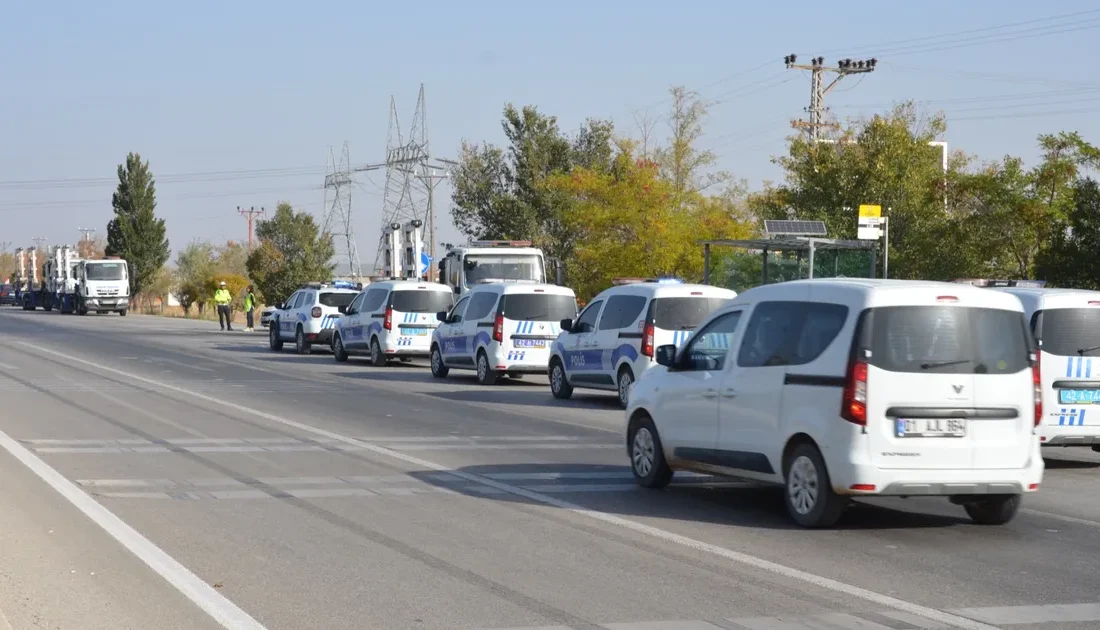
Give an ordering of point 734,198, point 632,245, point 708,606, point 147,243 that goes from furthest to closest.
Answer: point 147,243 < point 734,198 < point 632,245 < point 708,606

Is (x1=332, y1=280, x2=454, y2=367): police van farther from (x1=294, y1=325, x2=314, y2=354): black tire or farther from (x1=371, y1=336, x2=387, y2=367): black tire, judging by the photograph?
(x1=294, y1=325, x2=314, y2=354): black tire

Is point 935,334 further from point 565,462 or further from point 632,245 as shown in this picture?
point 632,245

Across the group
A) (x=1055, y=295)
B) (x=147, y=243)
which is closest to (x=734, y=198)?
(x=1055, y=295)

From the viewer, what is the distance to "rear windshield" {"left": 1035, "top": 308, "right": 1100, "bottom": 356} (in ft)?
46.7

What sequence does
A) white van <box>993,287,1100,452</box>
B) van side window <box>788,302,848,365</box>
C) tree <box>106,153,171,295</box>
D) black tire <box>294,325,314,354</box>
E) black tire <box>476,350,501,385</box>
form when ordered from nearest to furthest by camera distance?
van side window <box>788,302,848,365</box>, white van <box>993,287,1100,452</box>, black tire <box>476,350,501,385</box>, black tire <box>294,325,314,354</box>, tree <box>106,153,171,295</box>

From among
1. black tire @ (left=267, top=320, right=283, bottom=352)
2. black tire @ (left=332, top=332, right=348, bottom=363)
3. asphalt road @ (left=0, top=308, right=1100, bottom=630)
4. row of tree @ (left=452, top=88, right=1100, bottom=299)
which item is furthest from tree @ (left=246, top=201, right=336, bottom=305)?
asphalt road @ (left=0, top=308, right=1100, bottom=630)

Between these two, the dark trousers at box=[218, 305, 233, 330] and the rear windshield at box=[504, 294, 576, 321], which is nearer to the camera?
the rear windshield at box=[504, 294, 576, 321]

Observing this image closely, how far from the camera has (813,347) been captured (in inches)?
399

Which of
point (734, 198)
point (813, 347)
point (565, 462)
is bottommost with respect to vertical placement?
point (565, 462)

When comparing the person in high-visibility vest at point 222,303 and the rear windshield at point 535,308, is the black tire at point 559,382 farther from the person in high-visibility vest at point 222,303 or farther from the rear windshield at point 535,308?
the person in high-visibility vest at point 222,303

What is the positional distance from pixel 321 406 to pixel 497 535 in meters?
11.0

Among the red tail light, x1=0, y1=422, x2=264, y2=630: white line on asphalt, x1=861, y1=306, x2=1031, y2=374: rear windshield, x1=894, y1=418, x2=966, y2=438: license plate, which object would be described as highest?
x1=861, y1=306, x2=1031, y2=374: rear windshield

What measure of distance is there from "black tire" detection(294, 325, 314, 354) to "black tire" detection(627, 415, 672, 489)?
2416cm

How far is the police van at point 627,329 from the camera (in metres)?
20.1
